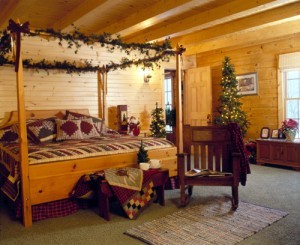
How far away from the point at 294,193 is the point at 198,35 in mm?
3682

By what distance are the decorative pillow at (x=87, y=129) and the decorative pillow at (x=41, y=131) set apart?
0.43 meters

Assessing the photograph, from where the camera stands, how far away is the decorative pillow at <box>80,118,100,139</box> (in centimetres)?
475

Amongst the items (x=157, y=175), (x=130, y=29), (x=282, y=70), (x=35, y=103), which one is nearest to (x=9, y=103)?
(x=35, y=103)

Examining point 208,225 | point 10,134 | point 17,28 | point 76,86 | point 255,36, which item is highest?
point 255,36

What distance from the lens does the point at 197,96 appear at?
7438mm

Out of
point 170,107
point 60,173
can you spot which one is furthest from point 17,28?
point 170,107

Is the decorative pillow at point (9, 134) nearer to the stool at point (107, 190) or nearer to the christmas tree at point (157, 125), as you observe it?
the stool at point (107, 190)

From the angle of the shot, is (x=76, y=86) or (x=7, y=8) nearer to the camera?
(x=7, y=8)

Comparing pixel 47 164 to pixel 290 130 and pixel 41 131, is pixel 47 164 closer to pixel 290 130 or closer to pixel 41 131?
pixel 41 131

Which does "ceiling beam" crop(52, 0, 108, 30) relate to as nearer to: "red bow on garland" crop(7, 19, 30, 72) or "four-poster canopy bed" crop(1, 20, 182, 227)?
"red bow on garland" crop(7, 19, 30, 72)

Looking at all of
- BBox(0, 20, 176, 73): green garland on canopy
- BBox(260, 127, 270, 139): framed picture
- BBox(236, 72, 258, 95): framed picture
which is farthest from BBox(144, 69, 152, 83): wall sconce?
BBox(260, 127, 270, 139): framed picture

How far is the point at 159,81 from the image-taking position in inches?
281

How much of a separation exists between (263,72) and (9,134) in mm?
5011

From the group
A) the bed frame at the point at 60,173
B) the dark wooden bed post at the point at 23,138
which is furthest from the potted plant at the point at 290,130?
the dark wooden bed post at the point at 23,138
